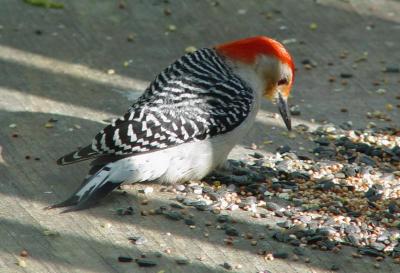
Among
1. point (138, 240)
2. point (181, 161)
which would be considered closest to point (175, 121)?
point (181, 161)

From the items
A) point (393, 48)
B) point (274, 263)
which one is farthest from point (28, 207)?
point (393, 48)

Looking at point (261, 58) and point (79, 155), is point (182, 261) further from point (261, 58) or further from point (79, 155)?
point (261, 58)

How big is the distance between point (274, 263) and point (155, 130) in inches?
44.0

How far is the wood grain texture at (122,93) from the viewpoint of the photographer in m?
5.43

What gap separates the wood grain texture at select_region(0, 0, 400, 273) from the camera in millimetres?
5430

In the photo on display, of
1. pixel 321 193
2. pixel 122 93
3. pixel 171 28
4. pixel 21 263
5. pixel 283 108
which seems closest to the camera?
pixel 21 263

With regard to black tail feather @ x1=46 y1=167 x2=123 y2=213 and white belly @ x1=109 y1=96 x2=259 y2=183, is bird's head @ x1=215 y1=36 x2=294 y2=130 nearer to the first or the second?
white belly @ x1=109 y1=96 x2=259 y2=183

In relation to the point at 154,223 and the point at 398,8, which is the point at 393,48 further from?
the point at 154,223

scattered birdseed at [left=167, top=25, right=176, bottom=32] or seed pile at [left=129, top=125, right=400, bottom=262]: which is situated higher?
scattered birdseed at [left=167, top=25, right=176, bottom=32]

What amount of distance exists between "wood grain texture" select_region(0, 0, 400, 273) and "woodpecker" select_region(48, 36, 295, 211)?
0.53 feet

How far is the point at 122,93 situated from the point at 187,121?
1.47 m

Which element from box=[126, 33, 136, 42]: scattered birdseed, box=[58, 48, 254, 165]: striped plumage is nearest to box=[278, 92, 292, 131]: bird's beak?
box=[58, 48, 254, 165]: striped plumage

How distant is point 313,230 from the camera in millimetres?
5711

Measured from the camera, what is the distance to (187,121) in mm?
6074
